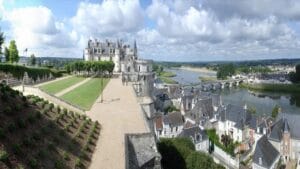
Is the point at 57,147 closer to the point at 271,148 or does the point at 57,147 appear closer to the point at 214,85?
the point at 271,148

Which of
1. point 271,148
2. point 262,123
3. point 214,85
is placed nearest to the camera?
point 271,148

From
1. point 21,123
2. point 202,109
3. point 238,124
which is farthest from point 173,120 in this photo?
point 21,123

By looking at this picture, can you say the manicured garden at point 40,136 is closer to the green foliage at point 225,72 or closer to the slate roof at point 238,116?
the slate roof at point 238,116

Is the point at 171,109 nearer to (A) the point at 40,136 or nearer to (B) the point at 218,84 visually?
(A) the point at 40,136

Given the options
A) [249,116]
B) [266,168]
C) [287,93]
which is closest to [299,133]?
[266,168]

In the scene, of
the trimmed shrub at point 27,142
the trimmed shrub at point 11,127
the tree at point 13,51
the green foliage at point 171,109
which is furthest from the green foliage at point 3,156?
the tree at point 13,51
